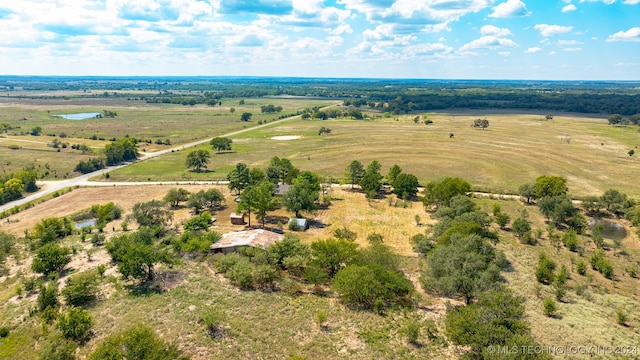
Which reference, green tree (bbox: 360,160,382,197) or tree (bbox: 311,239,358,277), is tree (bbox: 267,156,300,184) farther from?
tree (bbox: 311,239,358,277)

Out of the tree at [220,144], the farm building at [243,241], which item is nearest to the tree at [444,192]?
the farm building at [243,241]

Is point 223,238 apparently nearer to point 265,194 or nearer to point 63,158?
point 265,194

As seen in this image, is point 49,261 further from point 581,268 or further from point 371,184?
point 581,268

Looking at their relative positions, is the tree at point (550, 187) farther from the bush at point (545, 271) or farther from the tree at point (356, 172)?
the tree at point (356, 172)

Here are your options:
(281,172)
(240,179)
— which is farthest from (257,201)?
(281,172)

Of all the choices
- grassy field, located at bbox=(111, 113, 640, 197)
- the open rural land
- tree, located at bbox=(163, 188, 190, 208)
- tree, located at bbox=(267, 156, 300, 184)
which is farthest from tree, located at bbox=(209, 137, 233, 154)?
tree, located at bbox=(163, 188, 190, 208)

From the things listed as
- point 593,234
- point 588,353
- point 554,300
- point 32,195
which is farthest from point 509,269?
point 32,195
